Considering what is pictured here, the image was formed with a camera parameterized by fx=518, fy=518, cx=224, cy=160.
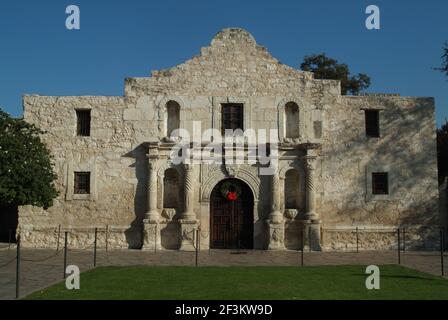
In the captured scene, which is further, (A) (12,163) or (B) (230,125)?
(B) (230,125)

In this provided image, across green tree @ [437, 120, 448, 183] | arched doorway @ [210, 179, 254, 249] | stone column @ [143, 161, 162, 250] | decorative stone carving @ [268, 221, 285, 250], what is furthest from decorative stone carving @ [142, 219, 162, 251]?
green tree @ [437, 120, 448, 183]

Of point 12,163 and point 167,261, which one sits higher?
point 12,163

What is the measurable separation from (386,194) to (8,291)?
15.5 metres

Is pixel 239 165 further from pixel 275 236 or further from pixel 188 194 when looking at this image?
pixel 275 236

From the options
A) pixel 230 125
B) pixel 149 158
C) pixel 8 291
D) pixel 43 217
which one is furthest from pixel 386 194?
pixel 8 291

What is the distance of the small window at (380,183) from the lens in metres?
21.2

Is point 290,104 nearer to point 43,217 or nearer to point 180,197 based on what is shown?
point 180,197

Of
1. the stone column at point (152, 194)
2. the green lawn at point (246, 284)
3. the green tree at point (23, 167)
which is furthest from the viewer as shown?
the stone column at point (152, 194)

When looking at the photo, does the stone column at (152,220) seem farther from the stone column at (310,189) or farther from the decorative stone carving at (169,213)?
the stone column at (310,189)

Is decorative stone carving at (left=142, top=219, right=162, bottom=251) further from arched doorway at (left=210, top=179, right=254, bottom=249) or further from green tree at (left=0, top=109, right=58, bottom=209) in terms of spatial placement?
green tree at (left=0, top=109, right=58, bottom=209)

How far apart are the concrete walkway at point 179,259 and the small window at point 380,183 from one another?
2.67 meters

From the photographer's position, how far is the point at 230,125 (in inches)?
833

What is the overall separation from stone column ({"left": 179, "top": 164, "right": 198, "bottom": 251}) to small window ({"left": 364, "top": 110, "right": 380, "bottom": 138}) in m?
7.63

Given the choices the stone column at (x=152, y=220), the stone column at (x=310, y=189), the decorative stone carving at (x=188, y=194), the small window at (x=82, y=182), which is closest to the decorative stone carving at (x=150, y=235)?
the stone column at (x=152, y=220)
